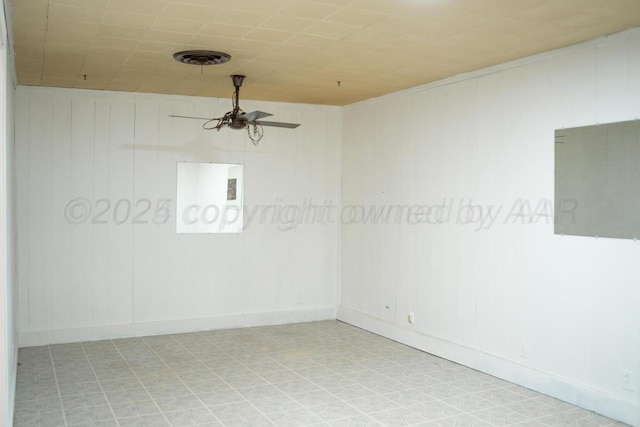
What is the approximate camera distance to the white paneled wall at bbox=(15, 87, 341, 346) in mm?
6668

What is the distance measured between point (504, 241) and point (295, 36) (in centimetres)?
273

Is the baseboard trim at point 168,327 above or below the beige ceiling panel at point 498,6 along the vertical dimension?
below

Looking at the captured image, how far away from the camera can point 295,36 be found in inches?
180

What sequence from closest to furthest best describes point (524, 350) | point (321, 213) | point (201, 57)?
point (201, 57) → point (524, 350) → point (321, 213)

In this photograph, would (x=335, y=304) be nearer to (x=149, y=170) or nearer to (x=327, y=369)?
(x=327, y=369)

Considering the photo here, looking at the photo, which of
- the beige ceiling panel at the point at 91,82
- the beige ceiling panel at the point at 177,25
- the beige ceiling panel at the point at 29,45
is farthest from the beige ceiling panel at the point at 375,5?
the beige ceiling panel at the point at 91,82

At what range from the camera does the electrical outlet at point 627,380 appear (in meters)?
4.37

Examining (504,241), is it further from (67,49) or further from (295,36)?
(67,49)

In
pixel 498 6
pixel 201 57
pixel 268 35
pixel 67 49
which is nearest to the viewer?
pixel 498 6

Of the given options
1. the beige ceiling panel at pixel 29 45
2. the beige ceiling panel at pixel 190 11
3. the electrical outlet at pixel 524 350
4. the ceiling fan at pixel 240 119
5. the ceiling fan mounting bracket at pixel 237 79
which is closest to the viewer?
the beige ceiling panel at pixel 190 11

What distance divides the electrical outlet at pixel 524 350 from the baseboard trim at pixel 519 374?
96 mm

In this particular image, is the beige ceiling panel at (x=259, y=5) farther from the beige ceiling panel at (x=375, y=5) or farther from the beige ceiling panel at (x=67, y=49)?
the beige ceiling panel at (x=67, y=49)

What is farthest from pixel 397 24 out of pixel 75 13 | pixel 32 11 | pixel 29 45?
pixel 29 45

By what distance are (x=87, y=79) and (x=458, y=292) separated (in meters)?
4.56
